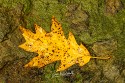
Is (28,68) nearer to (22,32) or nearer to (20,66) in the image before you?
(20,66)

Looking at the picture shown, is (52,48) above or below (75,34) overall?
below

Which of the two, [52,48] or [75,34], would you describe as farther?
[75,34]

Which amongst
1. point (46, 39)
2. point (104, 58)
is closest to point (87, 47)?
point (104, 58)

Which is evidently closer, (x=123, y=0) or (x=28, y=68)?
(x=28, y=68)
